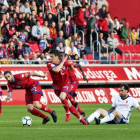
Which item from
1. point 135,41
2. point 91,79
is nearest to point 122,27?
point 135,41

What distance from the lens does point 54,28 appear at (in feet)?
86.2

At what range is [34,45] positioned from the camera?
24.9 m

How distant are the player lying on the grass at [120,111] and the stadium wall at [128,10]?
20773 millimetres

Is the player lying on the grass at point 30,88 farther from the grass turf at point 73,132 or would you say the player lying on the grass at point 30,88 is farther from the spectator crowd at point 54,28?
the spectator crowd at point 54,28

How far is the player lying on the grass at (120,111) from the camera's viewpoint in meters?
→ 12.5

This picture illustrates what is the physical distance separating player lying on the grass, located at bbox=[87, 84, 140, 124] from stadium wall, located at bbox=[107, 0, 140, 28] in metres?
20.8

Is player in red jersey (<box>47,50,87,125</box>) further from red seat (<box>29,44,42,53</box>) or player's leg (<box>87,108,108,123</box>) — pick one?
red seat (<box>29,44,42,53</box>)

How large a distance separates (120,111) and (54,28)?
1404 centimetres

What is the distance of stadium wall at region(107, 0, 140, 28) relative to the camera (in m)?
33.2

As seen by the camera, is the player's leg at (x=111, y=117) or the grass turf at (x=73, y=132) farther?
the player's leg at (x=111, y=117)

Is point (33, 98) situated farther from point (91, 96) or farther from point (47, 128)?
point (91, 96)

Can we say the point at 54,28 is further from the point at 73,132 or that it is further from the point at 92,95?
the point at 73,132

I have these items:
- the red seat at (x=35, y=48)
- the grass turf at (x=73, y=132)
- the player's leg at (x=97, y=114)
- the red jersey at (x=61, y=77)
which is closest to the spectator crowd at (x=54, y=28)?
the red seat at (x=35, y=48)

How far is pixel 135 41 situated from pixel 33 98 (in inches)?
721
